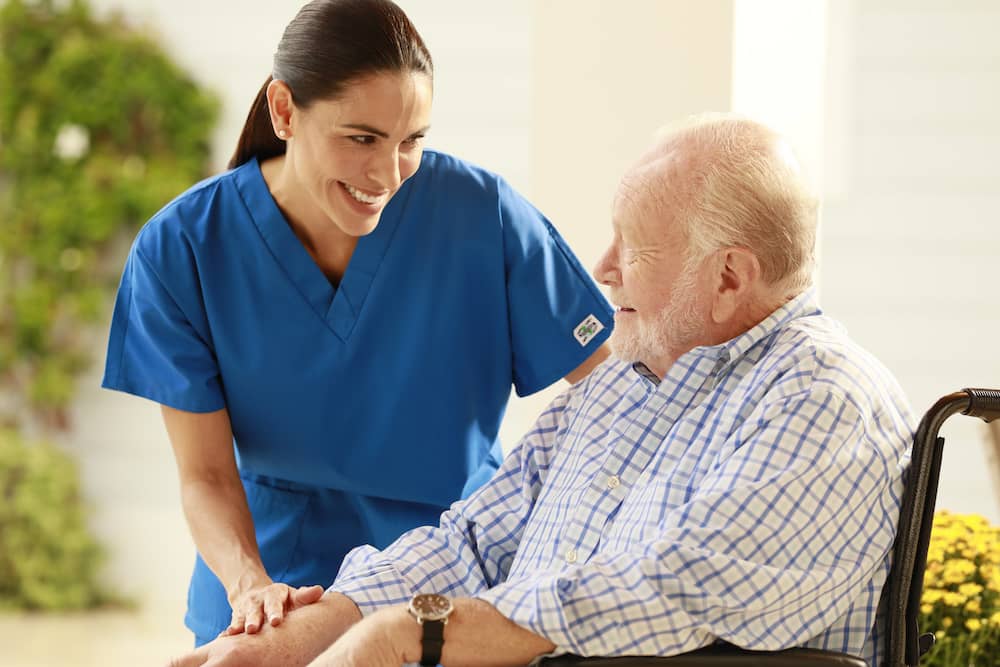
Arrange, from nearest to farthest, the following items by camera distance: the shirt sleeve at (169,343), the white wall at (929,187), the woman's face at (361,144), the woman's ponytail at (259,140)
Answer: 1. the woman's face at (361,144)
2. the shirt sleeve at (169,343)
3. the woman's ponytail at (259,140)
4. the white wall at (929,187)

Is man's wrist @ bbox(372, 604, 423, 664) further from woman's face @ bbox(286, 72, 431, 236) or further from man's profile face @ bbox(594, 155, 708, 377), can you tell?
woman's face @ bbox(286, 72, 431, 236)

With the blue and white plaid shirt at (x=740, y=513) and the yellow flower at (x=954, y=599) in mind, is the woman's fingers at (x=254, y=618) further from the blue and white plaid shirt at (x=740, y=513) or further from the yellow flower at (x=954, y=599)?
the yellow flower at (x=954, y=599)

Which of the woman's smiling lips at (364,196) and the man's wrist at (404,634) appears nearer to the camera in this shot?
the man's wrist at (404,634)

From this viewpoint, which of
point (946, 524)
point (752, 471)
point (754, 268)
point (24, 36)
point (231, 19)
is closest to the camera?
point (752, 471)

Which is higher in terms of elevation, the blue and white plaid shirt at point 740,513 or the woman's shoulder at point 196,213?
the woman's shoulder at point 196,213

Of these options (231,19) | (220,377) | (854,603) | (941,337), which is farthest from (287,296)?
(231,19)

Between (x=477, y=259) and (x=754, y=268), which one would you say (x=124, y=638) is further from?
(x=754, y=268)

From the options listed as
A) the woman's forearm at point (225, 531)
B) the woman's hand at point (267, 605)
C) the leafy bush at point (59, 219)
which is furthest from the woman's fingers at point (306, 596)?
the leafy bush at point (59, 219)

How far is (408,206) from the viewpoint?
6.40 ft

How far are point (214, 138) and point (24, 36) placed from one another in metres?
0.87

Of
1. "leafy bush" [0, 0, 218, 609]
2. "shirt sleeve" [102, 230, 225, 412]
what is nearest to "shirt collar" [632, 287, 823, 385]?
"shirt sleeve" [102, 230, 225, 412]

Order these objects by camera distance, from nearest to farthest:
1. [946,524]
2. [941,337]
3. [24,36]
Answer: [946,524]
[941,337]
[24,36]

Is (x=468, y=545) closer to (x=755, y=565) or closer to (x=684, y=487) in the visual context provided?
(x=684, y=487)

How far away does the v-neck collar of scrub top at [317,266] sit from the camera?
192cm
